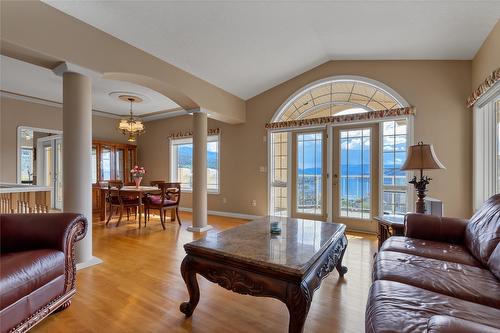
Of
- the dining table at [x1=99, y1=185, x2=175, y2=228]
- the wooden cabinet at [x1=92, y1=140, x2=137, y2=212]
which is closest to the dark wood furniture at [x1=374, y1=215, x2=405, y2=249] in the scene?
the dining table at [x1=99, y1=185, x2=175, y2=228]

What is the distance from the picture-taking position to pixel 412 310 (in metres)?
1.10

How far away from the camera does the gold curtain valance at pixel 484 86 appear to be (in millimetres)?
2586

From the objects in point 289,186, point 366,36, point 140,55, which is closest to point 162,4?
point 140,55

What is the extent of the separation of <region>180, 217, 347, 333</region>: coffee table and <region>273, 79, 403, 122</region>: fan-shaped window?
10.2 ft

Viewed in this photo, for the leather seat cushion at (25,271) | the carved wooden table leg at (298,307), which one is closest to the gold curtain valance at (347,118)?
the carved wooden table leg at (298,307)

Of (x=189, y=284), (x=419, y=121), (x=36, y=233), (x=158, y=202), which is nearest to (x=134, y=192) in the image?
(x=158, y=202)

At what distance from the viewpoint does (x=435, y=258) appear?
1.75 m

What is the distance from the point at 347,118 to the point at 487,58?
182cm

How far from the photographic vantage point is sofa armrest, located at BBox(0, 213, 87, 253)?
5.98 ft

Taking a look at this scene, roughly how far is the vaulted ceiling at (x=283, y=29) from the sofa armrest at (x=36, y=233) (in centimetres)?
205

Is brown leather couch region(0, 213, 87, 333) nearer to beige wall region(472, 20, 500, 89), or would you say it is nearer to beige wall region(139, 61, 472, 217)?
beige wall region(139, 61, 472, 217)

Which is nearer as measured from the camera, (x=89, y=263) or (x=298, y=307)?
(x=298, y=307)

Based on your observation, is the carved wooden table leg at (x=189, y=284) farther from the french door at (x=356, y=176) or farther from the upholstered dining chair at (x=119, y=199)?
the french door at (x=356, y=176)

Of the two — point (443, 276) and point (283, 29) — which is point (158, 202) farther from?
point (443, 276)
